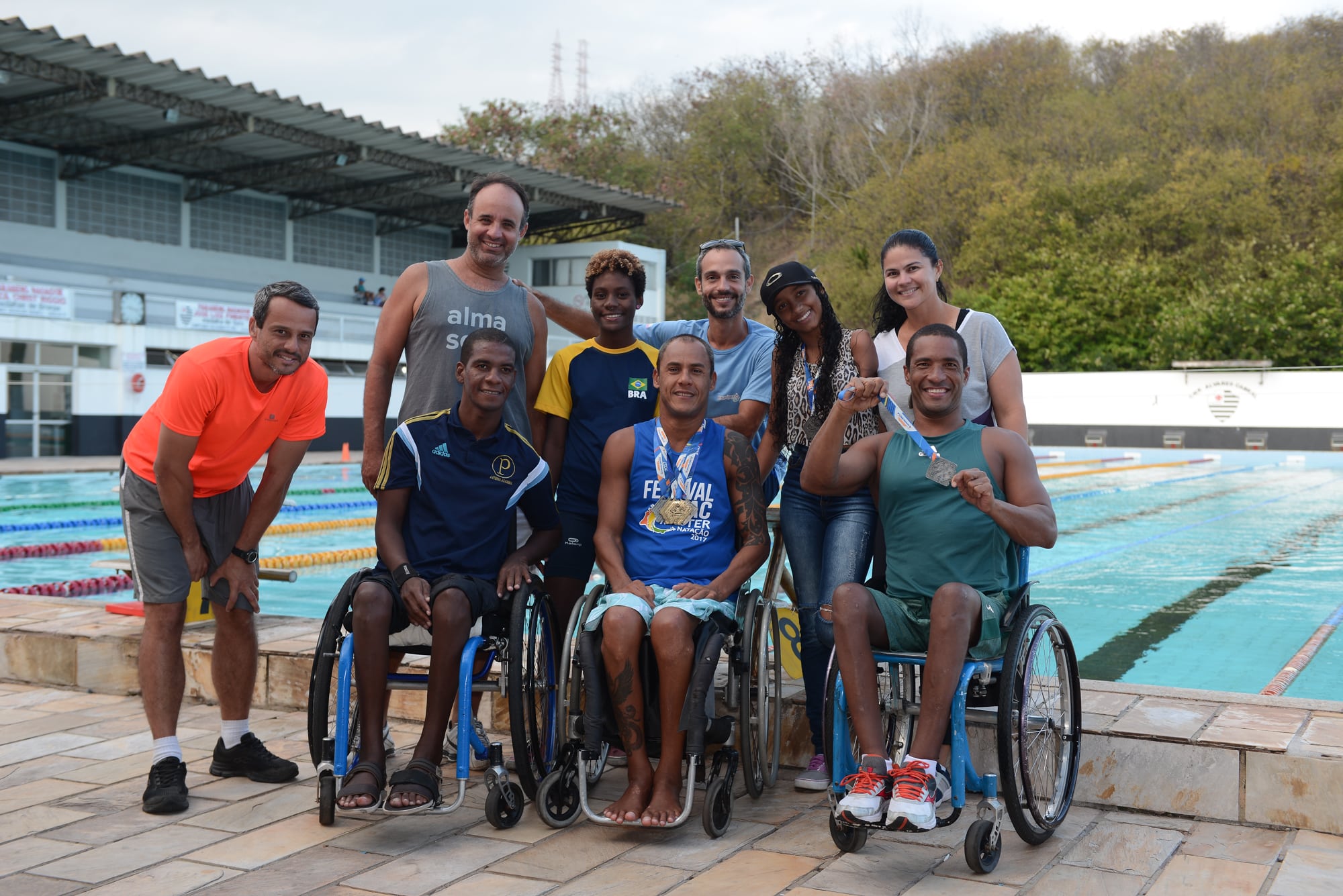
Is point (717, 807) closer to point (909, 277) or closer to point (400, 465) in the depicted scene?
point (400, 465)

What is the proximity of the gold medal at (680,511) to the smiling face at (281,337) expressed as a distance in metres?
1.20

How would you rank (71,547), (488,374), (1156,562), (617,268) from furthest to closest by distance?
1. (1156,562)
2. (71,547)
3. (617,268)
4. (488,374)

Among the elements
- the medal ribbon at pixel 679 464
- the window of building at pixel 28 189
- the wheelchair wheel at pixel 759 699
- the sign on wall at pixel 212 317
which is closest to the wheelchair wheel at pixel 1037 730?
the wheelchair wheel at pixel 759 699

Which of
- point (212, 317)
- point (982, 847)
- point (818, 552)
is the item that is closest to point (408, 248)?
point (212, 317)

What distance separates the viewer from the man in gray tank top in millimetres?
3721

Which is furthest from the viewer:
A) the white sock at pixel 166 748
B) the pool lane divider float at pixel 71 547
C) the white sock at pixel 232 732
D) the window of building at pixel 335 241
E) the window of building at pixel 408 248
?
the window of building at pixel 408 248

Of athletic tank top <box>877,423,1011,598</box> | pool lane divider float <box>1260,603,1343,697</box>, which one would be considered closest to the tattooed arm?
athletic tank top <box>877,423,1011,598</box>

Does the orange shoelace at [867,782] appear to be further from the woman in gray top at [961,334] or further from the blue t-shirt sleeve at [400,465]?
the blue t-shirt sleeve at [400,465]

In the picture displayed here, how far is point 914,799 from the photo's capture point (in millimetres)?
2805

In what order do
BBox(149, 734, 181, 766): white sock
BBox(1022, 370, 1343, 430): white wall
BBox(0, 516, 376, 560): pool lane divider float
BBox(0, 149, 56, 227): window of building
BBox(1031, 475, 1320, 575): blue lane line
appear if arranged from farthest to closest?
BBox(1022, 370, 1343, 430): white wall → BBox(0, 149, 56, 227): window of building → BBox(1031, 475, 1320, 575): blue lane line → BBox(0, 516, 376, 560): pool lane divider float → BBox(149, 734, 181, 766): white sock

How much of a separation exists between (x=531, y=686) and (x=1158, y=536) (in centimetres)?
1026

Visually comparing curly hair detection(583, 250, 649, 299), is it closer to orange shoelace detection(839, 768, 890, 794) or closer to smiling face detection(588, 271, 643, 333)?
smiling face detection(588, 271, 643, 333)

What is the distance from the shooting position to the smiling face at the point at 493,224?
373cm

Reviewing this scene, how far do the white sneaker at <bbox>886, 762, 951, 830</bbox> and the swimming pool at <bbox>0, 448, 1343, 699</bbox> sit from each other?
272cm
